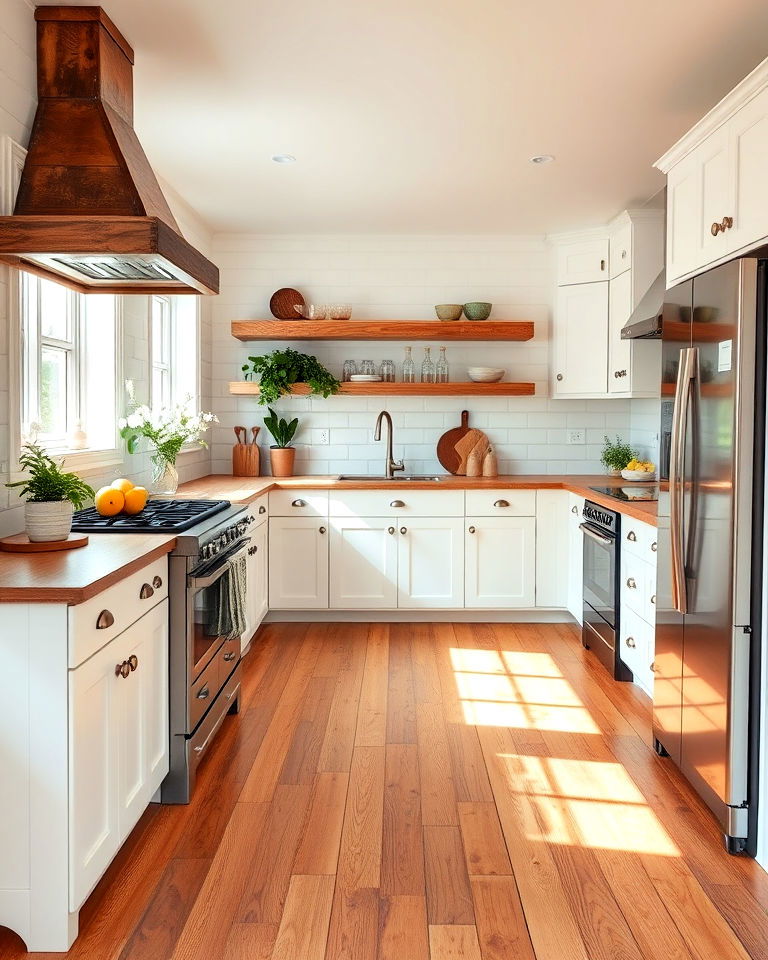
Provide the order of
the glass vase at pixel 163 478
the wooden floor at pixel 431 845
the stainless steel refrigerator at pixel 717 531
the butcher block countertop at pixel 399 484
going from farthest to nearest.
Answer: the butcher block countertop at pixel 399 484
the glass vase at pixel 163 478
the stainless steel refrigerator at pixel 717 531
the wooden floor at pixel 431 845

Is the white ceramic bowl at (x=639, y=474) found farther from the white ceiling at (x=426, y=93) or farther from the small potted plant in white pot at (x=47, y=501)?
the small potted plant in white pot at (x=47, y=501)

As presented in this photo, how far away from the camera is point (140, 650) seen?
241 cm

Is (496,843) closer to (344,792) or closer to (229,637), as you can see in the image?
(344,792)

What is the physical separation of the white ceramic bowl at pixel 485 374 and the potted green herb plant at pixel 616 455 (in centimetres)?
89

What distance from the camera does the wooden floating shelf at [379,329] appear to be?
5.22 meters

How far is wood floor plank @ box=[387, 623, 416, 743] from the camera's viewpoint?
335 cm

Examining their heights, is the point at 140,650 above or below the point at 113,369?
below

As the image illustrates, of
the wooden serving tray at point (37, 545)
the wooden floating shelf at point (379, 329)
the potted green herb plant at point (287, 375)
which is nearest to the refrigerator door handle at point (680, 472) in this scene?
the wooden serving tray at point (37, 545)

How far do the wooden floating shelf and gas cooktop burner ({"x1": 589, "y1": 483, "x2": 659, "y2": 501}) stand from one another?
1.32 m

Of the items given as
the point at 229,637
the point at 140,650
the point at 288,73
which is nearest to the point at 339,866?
the point at 140,650

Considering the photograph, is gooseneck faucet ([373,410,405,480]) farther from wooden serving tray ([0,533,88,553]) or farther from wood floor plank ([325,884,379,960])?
wood floor plank ([325,884,379,960])

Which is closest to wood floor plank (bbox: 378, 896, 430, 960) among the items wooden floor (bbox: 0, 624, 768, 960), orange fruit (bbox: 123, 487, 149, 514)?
wooden floor (bbox: 0, 624, 768, 960)

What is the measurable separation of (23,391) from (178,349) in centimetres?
212

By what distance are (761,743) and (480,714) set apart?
4.55 feet
